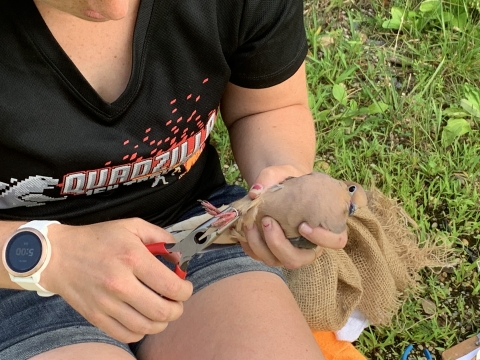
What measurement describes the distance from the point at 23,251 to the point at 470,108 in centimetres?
177

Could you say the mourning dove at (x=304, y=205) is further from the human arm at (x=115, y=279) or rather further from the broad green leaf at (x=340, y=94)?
the broad green leaf at (x=340, y=94)

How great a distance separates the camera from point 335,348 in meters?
1.72

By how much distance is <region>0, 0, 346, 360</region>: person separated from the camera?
3.31ft

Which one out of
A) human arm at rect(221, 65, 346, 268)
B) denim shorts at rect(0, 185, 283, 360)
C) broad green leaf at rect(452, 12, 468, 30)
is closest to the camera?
denim shorts at rect(0, 185, 283, 360)

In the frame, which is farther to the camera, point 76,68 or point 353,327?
point 353,327

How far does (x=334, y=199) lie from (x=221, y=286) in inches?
16.6

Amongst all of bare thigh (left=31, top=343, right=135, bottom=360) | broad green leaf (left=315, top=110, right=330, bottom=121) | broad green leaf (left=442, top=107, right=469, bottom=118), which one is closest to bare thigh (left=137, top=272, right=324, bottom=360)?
bare thigh (left=31, top=343, right=135, bottom=360)

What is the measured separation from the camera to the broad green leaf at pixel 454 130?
213 cm

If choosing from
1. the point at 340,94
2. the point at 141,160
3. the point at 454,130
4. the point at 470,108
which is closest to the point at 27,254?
the point at 141,160

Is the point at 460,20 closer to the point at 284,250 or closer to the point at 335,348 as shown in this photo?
A: the point at 335,348

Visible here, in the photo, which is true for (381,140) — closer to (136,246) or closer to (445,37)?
(445,37)

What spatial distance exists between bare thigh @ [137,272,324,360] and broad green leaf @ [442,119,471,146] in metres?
1.10

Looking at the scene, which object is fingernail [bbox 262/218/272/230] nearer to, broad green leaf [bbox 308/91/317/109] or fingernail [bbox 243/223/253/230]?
fingernail [bbox 243/223/253/230]

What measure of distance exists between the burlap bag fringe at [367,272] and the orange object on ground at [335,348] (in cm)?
9
